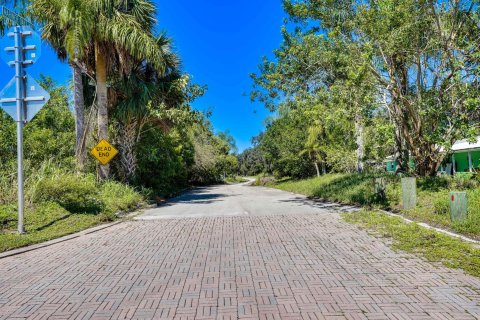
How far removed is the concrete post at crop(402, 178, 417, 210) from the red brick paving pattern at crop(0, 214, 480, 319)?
3.77 metres

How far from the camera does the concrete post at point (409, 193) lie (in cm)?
1077

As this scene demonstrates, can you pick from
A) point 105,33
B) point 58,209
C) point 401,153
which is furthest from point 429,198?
point 105,33

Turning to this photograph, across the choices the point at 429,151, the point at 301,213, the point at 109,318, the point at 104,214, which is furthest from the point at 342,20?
the point at 109,318

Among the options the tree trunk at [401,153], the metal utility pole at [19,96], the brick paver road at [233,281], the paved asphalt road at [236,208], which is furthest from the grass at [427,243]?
the metal utility pole at [19,96]

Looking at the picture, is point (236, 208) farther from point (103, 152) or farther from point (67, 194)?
point (67, 194)

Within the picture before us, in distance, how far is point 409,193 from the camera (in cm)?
1090

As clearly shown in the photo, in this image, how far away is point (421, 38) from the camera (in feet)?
38.3

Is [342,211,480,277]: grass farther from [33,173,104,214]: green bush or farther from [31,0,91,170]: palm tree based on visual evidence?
[31,0,91,170]: palm tree

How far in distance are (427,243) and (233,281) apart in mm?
4106

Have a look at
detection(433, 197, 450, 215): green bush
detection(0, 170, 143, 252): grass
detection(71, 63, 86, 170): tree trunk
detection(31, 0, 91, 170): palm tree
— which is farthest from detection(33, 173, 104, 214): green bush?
detection(433, 197, 450, 215): green bush

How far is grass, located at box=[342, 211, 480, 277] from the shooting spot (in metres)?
5.68

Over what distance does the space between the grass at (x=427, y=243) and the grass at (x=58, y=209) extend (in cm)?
756

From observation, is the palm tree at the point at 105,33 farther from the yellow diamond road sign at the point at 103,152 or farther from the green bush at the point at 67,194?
the green bush at the point at 67,194

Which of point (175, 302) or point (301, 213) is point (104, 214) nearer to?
point (301, 213)
